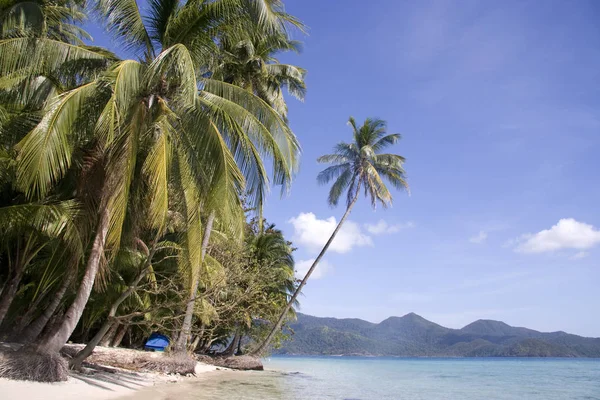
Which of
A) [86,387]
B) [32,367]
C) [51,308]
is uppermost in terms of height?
[51,308]

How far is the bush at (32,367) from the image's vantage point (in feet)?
23.0

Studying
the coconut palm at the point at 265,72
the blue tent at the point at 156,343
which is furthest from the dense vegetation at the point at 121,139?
the blue tent at the point at 156,343

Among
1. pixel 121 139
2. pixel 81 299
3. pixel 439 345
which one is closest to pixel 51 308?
pixel 81 299

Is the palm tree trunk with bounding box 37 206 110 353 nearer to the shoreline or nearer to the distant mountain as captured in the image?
the shoreline

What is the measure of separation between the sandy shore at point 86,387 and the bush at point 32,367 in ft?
0.49

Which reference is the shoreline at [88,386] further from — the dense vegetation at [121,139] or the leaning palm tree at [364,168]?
the leaning palm tree at [364,168]

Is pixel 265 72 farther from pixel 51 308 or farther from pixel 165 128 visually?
pixel 51 308

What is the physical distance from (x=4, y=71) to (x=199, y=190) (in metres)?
3.99

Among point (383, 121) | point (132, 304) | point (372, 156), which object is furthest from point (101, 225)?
point (383, 121)

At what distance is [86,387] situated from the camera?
7.98m

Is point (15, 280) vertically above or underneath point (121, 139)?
underneath

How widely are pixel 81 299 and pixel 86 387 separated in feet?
5.20

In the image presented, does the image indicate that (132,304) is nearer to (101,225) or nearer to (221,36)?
(101,225)

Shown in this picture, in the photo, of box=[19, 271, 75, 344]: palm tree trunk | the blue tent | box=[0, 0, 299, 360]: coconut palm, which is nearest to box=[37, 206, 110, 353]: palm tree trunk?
box=[0, 0, 299, 360]: coconut palm
